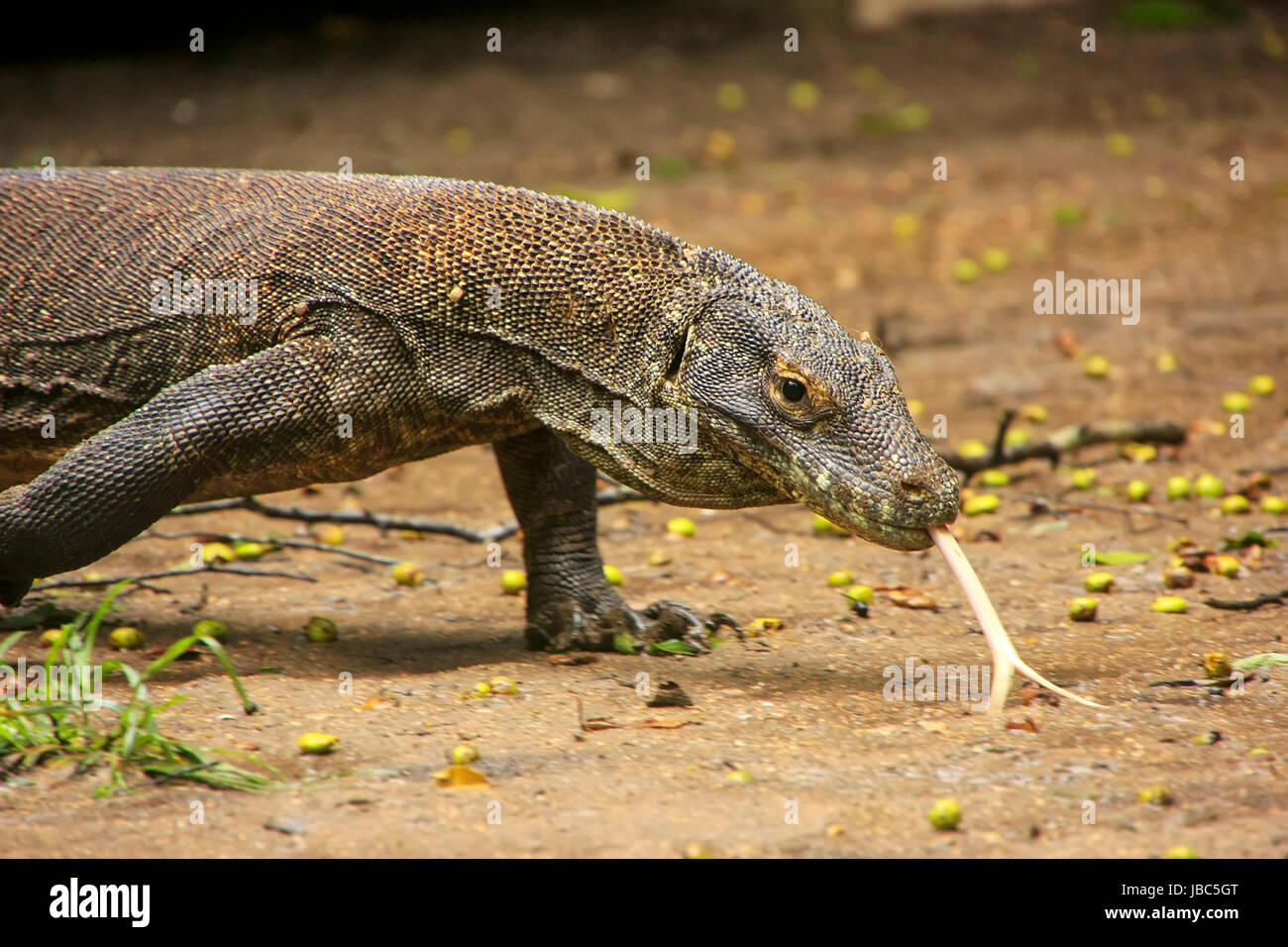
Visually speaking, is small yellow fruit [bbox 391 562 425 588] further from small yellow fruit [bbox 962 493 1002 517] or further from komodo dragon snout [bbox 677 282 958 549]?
small yellow fruit [bbox 962 493 1002 517]

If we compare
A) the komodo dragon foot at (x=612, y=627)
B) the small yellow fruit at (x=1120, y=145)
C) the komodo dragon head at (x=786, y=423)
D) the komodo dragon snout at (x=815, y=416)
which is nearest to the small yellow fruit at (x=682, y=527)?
the komodo dragon foot at (x=612, y=627)

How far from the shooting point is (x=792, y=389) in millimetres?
4023

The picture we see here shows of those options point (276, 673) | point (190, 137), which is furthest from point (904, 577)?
point (190, 137)

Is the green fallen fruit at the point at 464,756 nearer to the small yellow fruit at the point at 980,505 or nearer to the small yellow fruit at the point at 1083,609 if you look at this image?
the small yellow fruit at the point at 1083,609

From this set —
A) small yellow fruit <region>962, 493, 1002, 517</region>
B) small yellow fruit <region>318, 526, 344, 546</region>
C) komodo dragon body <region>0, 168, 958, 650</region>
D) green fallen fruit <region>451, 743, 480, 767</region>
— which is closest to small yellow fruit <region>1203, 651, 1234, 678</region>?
komodo dragon body <region>0, 168, 958, 650</region>

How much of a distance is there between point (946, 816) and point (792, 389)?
132cm

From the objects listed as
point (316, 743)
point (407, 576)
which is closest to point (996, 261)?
point (407, 576)

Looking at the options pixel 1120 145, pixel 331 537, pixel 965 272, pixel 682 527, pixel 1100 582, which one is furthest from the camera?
pixel 1120 145

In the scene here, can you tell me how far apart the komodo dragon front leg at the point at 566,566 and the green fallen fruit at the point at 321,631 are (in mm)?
704

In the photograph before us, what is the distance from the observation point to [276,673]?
4.45m

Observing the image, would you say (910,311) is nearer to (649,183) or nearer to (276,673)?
(649,183)

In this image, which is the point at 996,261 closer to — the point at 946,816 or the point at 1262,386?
the point at 1262,386

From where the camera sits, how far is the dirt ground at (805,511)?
3.42m
